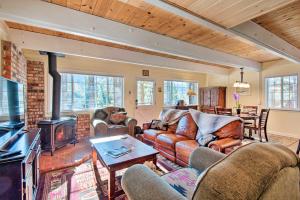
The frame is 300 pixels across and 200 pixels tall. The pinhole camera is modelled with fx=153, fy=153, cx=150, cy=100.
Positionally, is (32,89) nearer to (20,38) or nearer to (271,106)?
(20,38)

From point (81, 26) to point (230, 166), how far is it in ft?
8.15

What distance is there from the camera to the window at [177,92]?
6504 mm

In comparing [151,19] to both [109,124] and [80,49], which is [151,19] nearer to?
[80,49]

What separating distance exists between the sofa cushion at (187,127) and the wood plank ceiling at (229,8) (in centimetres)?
179

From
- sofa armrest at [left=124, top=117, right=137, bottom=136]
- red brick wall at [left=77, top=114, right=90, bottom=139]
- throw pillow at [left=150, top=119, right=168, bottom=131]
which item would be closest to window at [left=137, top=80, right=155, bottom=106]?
sofa armrest at [left=124, top=117, right=137, bottom=136]

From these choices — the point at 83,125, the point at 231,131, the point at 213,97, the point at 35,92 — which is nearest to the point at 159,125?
the point at 231,131

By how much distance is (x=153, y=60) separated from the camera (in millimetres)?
4539

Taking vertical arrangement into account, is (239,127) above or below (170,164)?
above

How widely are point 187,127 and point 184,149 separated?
2.06 feet

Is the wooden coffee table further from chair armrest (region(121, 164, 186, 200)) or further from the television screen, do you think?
the television screen

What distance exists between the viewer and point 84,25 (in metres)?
2.26

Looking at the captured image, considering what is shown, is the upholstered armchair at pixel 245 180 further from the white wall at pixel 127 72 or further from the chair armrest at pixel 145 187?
the white wall at pixel 127 72

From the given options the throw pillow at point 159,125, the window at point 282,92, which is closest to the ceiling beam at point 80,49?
the throw pillow at point 159,125

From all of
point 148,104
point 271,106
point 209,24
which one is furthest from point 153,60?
point 271,106
